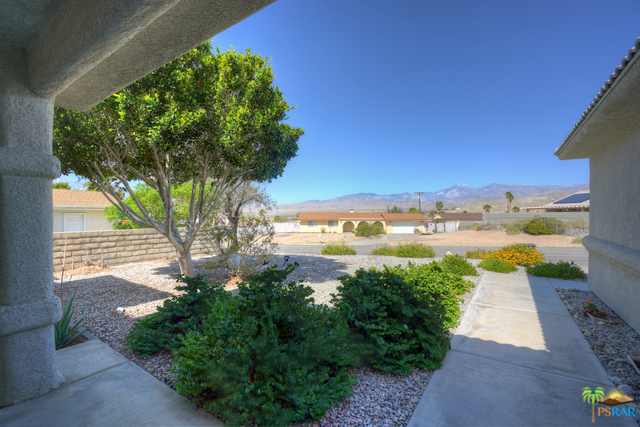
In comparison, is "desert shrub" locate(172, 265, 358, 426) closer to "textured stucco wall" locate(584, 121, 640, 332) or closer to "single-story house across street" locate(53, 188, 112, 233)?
"textured stucco wall" locate(584, 121, 640, 332)

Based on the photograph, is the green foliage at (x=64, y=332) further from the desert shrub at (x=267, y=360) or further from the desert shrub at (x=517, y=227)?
the desert shrub at (x=517, y=227)

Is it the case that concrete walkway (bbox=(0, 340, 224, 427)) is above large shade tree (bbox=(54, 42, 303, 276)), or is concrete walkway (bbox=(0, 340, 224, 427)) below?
below

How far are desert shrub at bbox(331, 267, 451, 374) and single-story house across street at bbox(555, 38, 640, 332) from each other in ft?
11.9

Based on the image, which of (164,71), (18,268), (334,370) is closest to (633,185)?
(334,370)

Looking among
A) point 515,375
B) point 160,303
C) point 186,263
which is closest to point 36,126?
point 160,303

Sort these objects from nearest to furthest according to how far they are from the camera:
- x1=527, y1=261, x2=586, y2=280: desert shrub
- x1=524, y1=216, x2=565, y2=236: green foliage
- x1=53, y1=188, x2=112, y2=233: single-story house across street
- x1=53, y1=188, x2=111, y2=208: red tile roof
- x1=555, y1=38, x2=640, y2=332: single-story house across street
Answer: x1=555, y1=38, x2=640, y2=332: single-story house across street
x1=527, y1=261, x2=586, y2=280: desert shrub
x1=53, y1=188, x2=112, y2=233: single-story house across street
x1=53, y1=188, x2=111, y2=208: red tile roof
x1=524, y1=216, x2=565, y2=236: green foliage

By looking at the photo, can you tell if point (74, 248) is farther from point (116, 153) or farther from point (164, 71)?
point (164, 71)

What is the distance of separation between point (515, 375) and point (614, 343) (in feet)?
7.13

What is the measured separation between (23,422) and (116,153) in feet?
18.8

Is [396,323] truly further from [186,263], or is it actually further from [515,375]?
[186,263]

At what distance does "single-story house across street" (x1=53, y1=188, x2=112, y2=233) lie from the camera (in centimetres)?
1953

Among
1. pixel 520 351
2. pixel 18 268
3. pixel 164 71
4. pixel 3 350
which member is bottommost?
pixel 520 351

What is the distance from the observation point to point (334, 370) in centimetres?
306

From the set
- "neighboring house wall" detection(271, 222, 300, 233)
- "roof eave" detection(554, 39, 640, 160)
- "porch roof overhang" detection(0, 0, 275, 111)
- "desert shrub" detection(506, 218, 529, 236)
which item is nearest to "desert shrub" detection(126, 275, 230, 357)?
"porch roof overhang" detection(0, 0, 275, 111)
